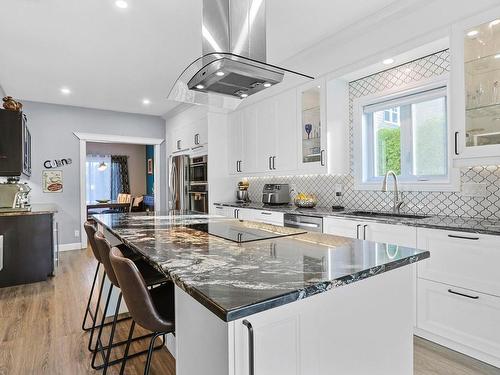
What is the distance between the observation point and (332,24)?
2.98m

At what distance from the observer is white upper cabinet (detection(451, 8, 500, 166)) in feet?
7.07

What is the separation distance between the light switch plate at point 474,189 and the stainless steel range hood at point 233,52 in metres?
1.69

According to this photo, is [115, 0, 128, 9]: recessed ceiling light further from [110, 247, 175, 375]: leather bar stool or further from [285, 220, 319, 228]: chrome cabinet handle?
[285, 220, 319, 228]: chrome cabinet handle

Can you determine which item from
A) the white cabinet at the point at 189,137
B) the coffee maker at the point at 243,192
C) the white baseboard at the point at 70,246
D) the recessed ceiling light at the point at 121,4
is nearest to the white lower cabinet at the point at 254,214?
the coffee maker at the point at 243,192

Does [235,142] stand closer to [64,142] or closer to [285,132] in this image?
[285,132]

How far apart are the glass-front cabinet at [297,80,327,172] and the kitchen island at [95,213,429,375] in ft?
6.57

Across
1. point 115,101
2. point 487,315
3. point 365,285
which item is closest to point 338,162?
point 487,315

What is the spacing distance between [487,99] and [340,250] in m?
1.73

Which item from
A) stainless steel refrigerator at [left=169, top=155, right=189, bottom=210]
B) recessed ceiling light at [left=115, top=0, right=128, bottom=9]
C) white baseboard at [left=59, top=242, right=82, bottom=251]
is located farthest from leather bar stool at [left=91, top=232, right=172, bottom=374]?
white baseboard at [left=59, top=242, right=82, bottom=251]

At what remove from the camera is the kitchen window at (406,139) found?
289 cm

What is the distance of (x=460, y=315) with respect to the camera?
213 cm

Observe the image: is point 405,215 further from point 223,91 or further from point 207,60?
point 207,60

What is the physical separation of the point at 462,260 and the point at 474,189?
0.74 m

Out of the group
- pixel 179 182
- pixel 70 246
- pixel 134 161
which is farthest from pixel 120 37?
pixel 134 161
